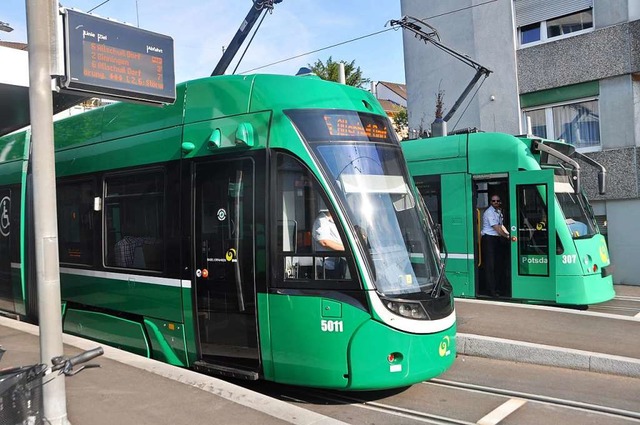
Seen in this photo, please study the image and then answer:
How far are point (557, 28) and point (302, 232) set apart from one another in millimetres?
12432

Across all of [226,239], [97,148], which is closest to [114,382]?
[226,239]

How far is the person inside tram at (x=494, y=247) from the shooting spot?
955 centimetres

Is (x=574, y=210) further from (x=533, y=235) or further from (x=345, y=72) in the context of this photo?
(x=345, y=72)

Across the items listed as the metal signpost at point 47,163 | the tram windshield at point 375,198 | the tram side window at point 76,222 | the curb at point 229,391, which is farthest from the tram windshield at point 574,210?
the metal signpost at point 47,163

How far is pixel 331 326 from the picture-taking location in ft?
16.3

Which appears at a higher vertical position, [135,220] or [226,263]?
[135,220]

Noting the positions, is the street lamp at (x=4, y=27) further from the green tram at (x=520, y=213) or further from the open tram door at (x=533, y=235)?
the open tram door at (x=533, y=235)

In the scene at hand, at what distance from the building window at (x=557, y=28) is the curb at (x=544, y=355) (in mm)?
10262

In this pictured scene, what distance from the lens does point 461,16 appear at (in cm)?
1631

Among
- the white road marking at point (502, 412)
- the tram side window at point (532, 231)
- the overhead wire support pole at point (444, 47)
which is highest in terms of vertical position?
the overhead wire support pole at point (444, 47)

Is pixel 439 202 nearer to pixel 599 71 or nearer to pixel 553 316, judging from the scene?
pixel 553 316

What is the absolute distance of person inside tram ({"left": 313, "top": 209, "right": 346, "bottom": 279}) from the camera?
5.03 m

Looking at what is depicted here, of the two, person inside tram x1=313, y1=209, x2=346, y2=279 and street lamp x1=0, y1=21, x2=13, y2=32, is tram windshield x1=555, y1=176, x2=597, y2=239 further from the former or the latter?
street lamp x1=0, y1=21, x2=13, y2=32

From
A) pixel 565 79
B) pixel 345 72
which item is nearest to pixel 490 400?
pixel 565 79
